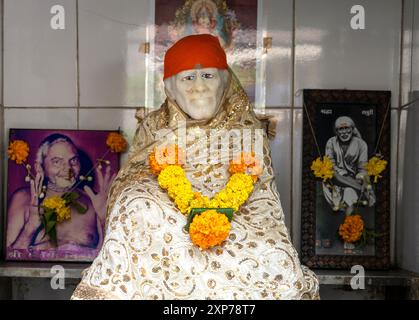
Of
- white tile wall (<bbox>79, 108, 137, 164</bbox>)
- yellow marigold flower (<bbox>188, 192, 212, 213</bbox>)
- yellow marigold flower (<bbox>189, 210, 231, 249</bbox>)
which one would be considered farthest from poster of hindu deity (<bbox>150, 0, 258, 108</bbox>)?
yellow marigold flower (<bbox>189, 210, 231, 249</bbox>)

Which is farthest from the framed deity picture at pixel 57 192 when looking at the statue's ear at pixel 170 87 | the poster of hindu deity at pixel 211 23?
the statue's ear at pixel 170 87

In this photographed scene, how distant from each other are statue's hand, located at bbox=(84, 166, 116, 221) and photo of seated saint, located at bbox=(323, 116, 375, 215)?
1.76 meters

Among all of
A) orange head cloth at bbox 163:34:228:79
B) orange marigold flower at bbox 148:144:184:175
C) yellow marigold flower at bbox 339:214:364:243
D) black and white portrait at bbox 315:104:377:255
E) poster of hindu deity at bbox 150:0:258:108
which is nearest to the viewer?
orange marigold flower at bbox 148:144:184:175

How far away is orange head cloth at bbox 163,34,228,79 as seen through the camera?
160 inches

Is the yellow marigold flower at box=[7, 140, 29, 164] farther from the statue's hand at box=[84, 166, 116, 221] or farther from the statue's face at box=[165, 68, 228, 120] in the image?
the statue's face at box=[165, 68, 228, 120]

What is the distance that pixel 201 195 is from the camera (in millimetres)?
3680

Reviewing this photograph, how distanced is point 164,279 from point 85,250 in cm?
180

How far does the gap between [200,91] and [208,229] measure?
1138 mm

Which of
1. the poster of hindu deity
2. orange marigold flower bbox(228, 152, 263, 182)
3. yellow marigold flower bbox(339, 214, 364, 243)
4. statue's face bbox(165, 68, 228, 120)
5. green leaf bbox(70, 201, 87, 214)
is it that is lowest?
yellow marigold flower bbox(339, 214, 364, 243)

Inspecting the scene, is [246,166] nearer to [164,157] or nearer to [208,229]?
[164,157]

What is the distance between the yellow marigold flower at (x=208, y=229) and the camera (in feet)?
10.8

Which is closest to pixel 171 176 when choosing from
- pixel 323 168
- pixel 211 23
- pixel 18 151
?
pixel 323 168

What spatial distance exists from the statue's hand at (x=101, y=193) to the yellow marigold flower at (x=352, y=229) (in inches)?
Result: 74.8
